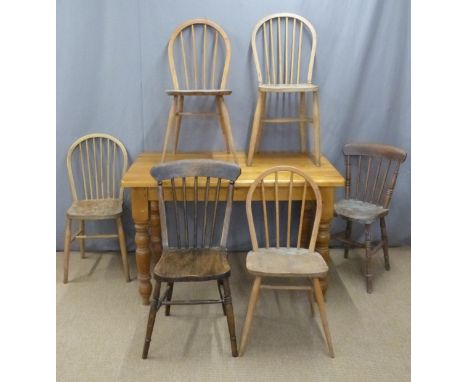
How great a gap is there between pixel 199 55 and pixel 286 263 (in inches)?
66.6

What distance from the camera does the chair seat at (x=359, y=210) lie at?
10.3ft

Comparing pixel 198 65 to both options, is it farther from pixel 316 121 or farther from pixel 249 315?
pixel 249 315

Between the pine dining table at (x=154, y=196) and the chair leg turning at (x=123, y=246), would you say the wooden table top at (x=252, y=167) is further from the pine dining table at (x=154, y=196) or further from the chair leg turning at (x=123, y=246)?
the chair leg turning at (x=123, y=246)

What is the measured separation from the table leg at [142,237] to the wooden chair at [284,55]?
2.59 ft

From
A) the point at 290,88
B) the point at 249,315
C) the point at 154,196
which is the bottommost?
the point at 249,315

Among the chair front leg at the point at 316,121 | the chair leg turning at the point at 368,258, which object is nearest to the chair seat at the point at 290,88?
the chair front leg at the point at 316,121

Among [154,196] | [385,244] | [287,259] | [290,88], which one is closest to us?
[287,259]

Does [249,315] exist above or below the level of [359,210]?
below

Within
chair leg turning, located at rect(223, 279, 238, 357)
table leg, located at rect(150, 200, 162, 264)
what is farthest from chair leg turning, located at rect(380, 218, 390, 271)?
table leg, located at rect(150, 200, 162, 264)

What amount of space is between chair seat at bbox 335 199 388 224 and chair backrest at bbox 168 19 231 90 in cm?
115

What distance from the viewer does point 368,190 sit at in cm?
369

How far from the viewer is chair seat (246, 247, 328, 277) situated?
94.3 inches

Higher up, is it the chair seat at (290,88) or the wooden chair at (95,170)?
the chair seat at (290,88)

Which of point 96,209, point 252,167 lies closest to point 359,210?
point 252,167
